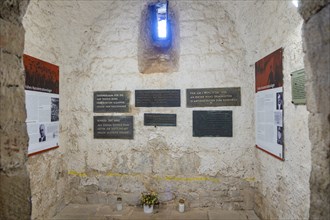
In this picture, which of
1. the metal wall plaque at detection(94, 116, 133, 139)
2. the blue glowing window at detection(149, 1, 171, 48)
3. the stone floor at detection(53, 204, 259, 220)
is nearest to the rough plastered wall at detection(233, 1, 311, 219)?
the stone floor at detection(53, 204, 259, 220)

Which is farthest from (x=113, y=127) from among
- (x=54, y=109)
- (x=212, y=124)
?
(x=212, y=124)

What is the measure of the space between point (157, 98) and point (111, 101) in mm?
689

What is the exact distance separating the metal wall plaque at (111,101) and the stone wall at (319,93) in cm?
259

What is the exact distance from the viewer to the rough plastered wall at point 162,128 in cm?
325

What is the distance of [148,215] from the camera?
3088 mm

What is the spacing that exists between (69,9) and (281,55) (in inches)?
110

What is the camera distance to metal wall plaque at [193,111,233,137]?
3254 millimetres

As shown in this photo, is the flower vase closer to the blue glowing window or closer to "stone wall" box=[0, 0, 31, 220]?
"stone wall" box=[0, 0, 31, 220]

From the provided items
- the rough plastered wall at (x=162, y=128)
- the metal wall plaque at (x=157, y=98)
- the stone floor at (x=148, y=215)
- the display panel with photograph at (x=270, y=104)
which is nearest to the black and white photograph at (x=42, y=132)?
the rough plastered wall at (x=162, y=128)

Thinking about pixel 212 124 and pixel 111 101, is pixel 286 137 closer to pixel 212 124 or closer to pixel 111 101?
pixel 212 124

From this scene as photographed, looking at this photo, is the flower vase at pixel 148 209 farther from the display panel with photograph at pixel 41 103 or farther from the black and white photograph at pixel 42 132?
the black and white photograph at pixel 42 132

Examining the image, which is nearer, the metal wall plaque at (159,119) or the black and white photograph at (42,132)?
the black and white photograph at (42,132)

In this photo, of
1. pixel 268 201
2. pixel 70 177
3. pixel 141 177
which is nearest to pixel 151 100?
pixel 141 177

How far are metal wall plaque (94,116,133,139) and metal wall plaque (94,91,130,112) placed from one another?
12cm
